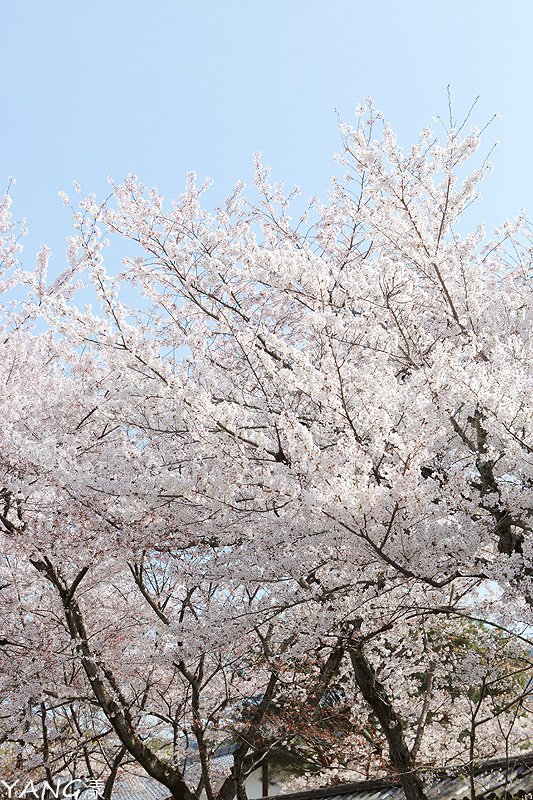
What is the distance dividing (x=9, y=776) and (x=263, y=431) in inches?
301

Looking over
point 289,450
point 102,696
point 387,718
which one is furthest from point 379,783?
point 289,450

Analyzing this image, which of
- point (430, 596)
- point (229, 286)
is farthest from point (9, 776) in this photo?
point (229, 286)

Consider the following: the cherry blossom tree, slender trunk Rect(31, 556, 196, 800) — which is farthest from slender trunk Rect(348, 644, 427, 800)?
slender trunk Rect(31, 556, 196, 800)

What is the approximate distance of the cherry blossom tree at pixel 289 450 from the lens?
3.43 m

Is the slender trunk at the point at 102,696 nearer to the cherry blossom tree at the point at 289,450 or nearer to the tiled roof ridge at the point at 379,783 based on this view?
the cherry blossom tree at the point at 289,450

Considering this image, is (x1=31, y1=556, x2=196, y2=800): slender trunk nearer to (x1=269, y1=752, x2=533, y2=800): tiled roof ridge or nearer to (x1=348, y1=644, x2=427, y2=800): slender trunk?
(x1=269, y1=752, x2=533, y2=800): tiled roof ridge

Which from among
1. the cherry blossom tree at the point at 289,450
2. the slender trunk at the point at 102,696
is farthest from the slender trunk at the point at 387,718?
the slender trunk at the point at 102,696

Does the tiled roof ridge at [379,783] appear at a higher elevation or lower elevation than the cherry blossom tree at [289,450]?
lower

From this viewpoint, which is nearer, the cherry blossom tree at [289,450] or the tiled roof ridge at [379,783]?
the cherry blossom tree at [289,450]

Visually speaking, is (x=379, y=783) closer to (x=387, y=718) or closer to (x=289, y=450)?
(x=387, y=718)

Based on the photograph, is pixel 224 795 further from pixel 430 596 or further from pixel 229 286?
pixel 229 286

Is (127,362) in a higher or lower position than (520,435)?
higher

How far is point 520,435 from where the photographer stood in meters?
3.53

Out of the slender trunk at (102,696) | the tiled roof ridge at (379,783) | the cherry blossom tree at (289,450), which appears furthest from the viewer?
the slender trunk at (102,696)
